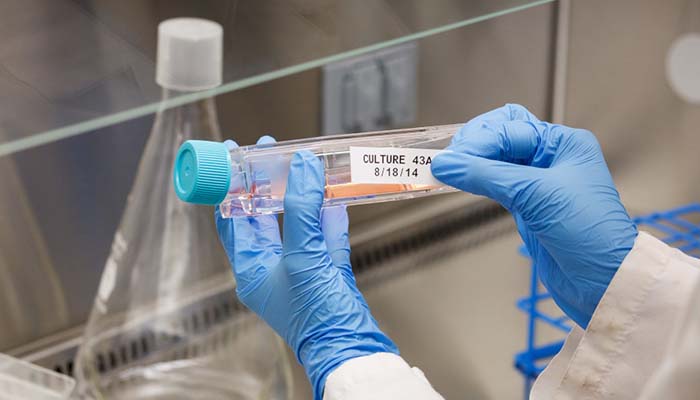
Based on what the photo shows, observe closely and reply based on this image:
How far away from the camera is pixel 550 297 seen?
4.66ft

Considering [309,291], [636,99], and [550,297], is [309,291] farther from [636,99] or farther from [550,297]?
[636,99]

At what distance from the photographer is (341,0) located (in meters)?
1.34

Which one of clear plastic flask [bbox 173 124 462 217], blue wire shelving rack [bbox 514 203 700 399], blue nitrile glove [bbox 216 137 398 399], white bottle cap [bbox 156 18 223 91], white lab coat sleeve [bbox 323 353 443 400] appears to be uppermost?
white bottle cap [bbox 156 18 223 91]

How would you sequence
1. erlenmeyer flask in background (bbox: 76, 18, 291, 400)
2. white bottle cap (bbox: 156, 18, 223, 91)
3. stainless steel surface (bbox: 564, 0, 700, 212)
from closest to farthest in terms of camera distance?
white bottle cap (bbox: 156, 18, 223, 91)
erlenmeyer flask in background (bbox: 76, 18, 291, 400)
stainless steel surface (bbox: 564, 0, 700, 212)

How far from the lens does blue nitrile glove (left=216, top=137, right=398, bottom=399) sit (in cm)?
78

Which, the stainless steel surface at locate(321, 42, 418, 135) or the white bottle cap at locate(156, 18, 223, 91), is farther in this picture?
the stainless steel surface at locate(321, 42, 418, 135)

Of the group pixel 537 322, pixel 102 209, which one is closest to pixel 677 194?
pixel 537 322

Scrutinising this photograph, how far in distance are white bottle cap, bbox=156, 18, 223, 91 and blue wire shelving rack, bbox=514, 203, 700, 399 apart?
510 millimetres

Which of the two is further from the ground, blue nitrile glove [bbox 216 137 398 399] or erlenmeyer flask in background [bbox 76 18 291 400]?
blue nitrile glove [bbox 216 137 398 399]

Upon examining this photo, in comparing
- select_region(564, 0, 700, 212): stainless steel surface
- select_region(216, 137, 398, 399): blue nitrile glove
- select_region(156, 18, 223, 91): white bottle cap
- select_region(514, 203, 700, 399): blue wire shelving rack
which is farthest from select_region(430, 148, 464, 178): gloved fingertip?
select_region(564, 0, 700, 212): stainless steel surface

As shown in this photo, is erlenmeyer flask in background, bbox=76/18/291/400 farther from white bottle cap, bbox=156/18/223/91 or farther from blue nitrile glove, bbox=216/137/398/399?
blue nitrile glove, bbox=216/137/398/399

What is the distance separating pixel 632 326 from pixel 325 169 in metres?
0.31

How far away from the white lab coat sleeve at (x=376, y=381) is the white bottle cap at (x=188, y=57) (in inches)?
15.5

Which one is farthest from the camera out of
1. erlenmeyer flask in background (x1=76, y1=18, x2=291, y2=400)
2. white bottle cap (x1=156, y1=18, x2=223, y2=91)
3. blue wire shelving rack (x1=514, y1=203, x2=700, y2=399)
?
blue wire shelving rack (x1=514, y1=203, x2=700, y2=399)
